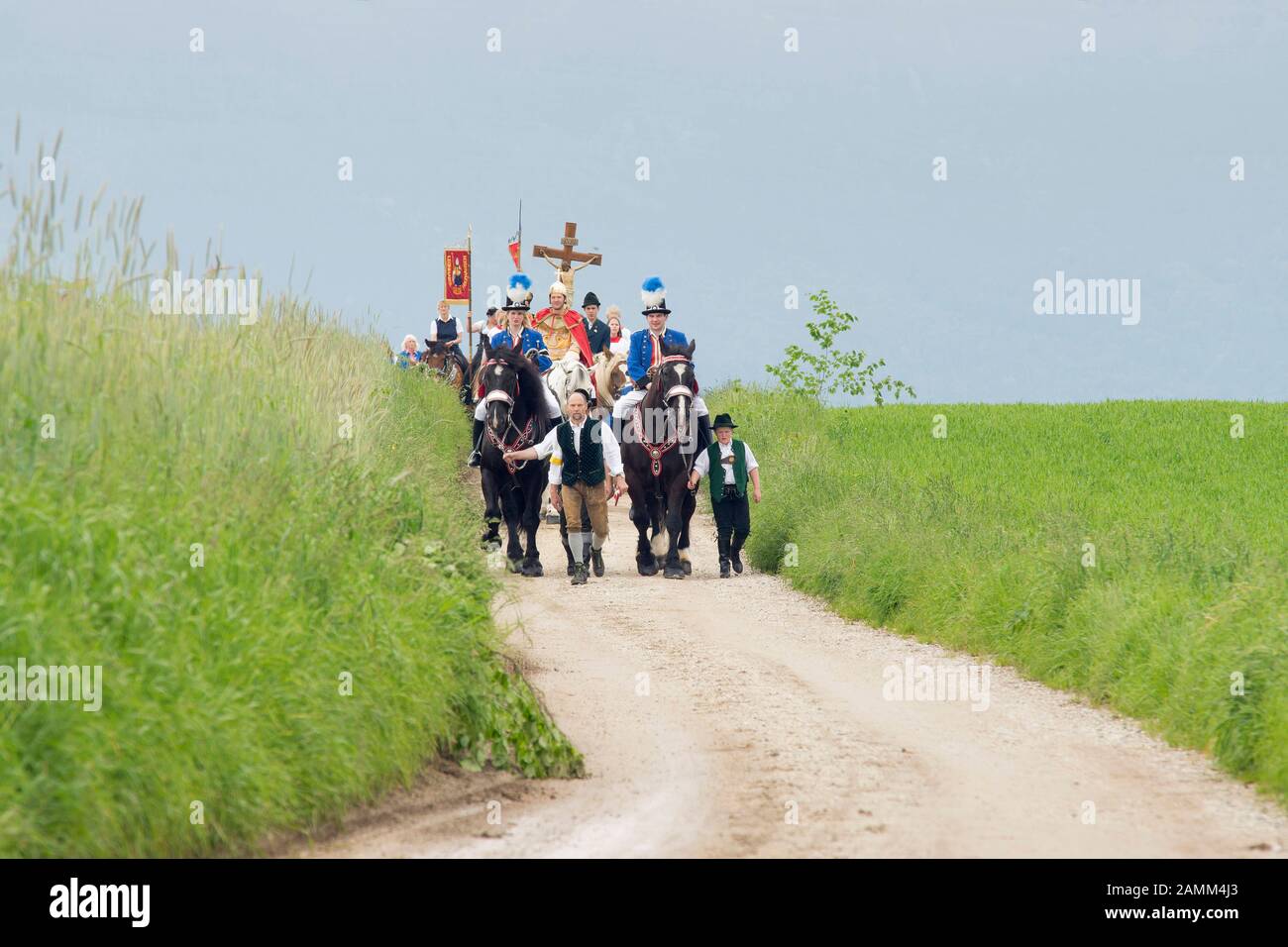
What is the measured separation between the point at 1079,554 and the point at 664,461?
18.5 ft

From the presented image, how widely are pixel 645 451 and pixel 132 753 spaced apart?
1137 cm

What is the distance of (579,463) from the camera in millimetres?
15781

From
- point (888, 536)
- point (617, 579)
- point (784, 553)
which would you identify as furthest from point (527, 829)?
point (784, 553)

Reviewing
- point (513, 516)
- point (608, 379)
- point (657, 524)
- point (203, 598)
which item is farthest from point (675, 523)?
point (203, 598)

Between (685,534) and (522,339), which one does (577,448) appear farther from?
(522,339)

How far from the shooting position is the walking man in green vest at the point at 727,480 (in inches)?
659

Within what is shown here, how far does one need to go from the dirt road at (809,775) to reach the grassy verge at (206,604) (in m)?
0.42

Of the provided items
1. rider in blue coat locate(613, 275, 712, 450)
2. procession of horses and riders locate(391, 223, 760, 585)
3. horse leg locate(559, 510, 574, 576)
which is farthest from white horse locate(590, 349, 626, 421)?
horse leg locate(559, 510, 574, 576)

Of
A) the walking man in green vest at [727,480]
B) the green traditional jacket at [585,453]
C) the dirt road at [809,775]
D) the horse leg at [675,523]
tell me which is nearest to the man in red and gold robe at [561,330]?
the walking man in green vest at [727,480]

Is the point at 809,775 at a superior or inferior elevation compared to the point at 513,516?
inferior

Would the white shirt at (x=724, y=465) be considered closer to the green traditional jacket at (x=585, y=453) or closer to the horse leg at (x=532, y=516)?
the green traditional jacket at (x=585, y=453)

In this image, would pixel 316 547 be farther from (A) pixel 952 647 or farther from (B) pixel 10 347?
(A) pixel 952 647

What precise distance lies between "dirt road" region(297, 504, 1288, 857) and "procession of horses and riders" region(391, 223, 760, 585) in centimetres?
352

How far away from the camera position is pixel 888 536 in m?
14.7
